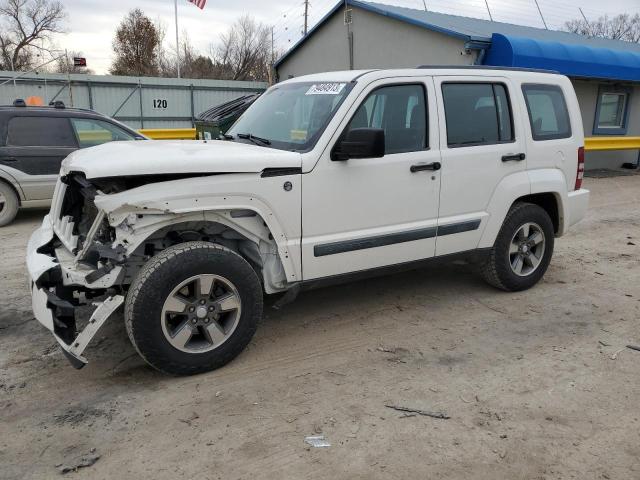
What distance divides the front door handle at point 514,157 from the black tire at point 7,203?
23.2 ft

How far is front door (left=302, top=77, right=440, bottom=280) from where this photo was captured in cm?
389

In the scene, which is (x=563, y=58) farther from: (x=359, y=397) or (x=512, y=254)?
(x=359, y=397)

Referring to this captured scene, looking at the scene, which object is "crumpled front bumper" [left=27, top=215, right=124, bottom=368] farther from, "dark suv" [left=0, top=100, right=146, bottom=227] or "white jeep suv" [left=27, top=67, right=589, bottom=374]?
"dark suv" [left=0, top=100, right=146, bottom=227]

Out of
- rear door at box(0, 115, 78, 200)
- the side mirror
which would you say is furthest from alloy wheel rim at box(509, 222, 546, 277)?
rear door at box(0, 115, 78, 200)

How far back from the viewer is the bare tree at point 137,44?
4319 cm

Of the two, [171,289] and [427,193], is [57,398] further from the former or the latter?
[427,193]

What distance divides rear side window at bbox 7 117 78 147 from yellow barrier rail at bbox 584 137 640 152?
1167cm

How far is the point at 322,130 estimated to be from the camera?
3.93 metres

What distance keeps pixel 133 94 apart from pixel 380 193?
19120mm

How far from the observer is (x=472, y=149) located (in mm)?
4617

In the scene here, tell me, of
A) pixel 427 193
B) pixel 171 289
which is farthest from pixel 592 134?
pixel 171 289

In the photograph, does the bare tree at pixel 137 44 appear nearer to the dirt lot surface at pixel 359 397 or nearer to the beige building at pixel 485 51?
the beige building at pixel 485 51

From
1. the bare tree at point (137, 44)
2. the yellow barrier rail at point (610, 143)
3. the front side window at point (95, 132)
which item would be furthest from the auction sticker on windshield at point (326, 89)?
the bare tree at point (137, 44)

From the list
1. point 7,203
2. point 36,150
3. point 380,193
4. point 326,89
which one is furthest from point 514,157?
point 7,203
